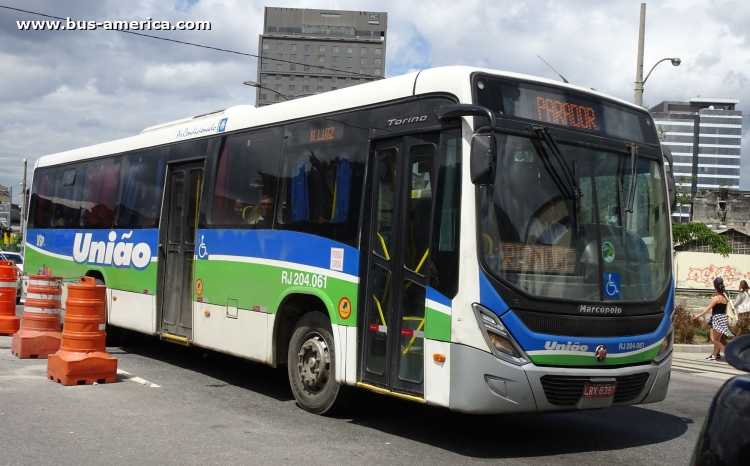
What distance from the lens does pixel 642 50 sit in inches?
845

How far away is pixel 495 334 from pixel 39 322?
780 centimetres

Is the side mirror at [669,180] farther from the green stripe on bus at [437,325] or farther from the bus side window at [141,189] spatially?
the bus side window at [141,189]

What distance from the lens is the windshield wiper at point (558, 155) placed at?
23.6 feet

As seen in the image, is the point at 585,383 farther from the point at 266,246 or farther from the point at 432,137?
the point at 266,246

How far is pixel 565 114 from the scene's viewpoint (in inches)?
297

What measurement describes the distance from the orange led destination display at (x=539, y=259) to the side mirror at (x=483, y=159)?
62 centimetres

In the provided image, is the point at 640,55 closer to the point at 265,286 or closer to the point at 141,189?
the point at 141,189

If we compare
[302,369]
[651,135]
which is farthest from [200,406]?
[651,135]

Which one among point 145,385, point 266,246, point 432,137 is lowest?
point 145,385

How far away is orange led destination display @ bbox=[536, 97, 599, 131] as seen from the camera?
7.41 metres

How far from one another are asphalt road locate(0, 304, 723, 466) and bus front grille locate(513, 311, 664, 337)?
1042mm

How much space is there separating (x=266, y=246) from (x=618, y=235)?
3924 mm

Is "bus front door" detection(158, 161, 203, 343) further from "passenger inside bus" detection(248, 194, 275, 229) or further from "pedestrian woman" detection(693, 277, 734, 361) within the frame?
"pedestrian woman" detection(693, 277, 734, 361)

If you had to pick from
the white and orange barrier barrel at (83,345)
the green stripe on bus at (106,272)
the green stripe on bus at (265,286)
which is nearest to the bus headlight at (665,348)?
the green stripe on bus at (265,286)
